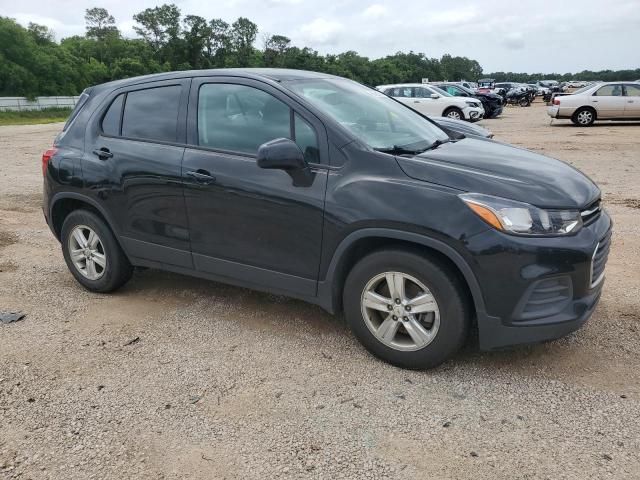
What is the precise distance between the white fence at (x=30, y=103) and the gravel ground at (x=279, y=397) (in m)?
55.6

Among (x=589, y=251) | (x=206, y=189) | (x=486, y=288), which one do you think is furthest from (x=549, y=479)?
(x=206, y=189)

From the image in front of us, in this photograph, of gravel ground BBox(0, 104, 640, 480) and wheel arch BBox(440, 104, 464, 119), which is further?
wheel arch BBox(440, 104, 464, 119)

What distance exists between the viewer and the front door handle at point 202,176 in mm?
3812

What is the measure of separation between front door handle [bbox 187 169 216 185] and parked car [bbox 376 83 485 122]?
17296 millimetres

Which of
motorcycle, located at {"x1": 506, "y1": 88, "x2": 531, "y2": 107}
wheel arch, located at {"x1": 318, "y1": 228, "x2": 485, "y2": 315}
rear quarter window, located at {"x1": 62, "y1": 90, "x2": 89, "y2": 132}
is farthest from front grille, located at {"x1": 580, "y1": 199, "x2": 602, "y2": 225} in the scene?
motorcycle, located at {"x1": 506, "y1": 88, "x2": 531, "y2": 107}

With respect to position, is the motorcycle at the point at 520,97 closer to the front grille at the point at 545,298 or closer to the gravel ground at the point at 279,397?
the gravel ground at the point at 279,397

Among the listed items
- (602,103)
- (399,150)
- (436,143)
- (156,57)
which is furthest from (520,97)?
(156,57)

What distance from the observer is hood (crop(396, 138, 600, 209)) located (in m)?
3.08

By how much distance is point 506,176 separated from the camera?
3.20 metres

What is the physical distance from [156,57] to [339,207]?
10631cm

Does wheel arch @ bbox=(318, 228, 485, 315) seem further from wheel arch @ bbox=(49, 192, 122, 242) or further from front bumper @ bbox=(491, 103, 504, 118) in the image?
front bumper @ bbox=(491, 103, 504, 118)

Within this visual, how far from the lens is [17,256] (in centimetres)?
592

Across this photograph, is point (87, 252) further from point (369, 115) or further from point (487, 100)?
point (487, 100)

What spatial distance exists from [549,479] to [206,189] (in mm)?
2616
